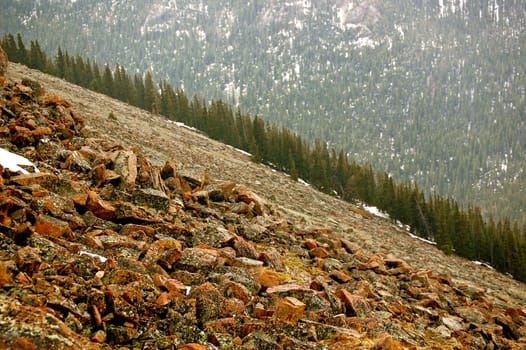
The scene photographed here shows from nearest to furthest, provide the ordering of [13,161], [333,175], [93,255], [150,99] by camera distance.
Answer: [93,255]
[13,161]
[333,175]
[150,99]

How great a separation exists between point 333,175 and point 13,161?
86.8 m

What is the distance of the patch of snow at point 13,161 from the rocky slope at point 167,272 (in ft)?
1.24

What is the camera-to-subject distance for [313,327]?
692 centimetres

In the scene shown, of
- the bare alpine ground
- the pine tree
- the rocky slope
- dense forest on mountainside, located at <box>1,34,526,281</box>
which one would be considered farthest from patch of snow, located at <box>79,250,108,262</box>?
the pine tree

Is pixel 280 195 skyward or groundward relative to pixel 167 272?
groundward

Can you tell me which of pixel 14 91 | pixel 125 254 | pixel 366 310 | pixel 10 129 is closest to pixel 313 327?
pixel 366 310

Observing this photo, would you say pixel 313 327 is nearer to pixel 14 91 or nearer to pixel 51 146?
pixel 51 146

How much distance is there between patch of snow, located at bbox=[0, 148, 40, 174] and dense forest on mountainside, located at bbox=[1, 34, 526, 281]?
200ft

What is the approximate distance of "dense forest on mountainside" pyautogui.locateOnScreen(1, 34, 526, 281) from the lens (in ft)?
A: 230

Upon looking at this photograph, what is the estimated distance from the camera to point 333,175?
305 feet

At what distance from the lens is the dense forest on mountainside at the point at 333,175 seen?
230 ft

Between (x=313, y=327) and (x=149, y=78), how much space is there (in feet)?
346

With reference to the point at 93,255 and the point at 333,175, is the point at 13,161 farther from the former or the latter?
the point at 333,175

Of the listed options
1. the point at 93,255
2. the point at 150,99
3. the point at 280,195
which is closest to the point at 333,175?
the point at 150,99
